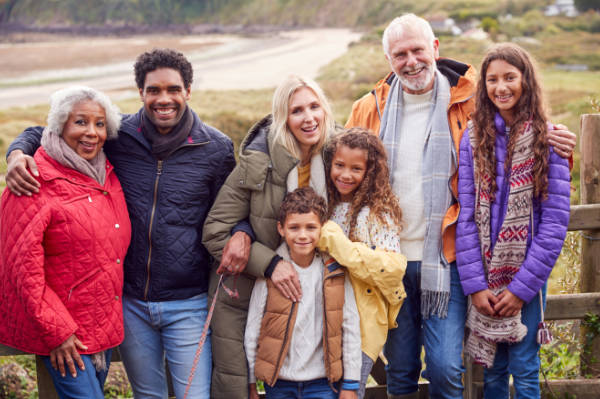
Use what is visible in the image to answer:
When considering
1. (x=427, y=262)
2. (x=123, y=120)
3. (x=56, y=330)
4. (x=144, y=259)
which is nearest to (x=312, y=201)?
(x=427, y=262)

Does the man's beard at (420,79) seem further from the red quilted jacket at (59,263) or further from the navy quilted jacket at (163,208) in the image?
the red quilted jacket at (59,263)

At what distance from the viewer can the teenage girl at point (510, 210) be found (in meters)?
2.45

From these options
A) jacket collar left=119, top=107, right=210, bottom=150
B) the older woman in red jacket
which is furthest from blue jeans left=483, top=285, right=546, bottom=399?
the older woman in red jacket

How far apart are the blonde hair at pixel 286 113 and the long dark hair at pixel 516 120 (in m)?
0.80

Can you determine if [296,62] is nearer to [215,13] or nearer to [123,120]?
[215,13]

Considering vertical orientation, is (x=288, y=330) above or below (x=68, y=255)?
below

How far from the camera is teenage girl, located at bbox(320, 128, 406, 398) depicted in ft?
8.08

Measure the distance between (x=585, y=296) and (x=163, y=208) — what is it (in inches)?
102

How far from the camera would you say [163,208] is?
259 cm

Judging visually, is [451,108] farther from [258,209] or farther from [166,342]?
[166,342]

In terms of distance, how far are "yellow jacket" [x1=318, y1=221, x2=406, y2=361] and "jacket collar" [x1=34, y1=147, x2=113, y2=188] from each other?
1.17 m

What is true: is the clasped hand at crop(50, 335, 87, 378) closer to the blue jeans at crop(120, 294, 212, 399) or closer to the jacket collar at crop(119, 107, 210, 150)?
the blue jeans at crop(120, 294, 212, 399)

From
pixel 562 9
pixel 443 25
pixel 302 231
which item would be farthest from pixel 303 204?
pixel 562 9

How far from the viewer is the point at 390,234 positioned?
101 inches
